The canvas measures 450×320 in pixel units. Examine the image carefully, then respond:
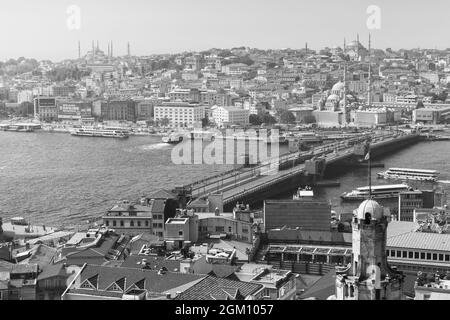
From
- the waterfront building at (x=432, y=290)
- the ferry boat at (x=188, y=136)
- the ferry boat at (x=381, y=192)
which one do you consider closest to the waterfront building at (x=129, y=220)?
the waterfront building at (x=432, y=290)

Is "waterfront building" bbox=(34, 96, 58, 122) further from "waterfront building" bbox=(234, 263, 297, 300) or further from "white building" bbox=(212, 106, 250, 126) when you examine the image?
"waterfront building" bbox=(234, 263, 297, 300)

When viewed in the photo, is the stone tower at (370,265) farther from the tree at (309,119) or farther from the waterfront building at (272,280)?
the tree at (309,119)

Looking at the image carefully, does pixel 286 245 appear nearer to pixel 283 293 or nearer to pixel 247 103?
pixel 283 293

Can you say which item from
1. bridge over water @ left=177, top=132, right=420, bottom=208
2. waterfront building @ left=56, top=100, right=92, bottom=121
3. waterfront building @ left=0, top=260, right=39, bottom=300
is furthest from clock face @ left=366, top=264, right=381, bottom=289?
waterfront building @ left=56, top=100, right=92, bottom=121

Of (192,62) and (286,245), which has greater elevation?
(192,62)
